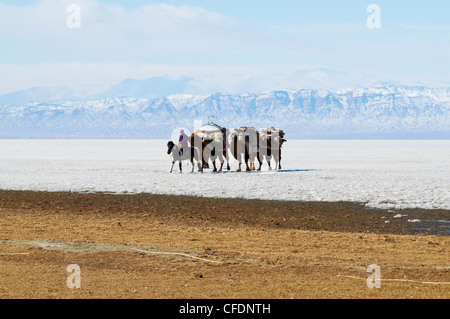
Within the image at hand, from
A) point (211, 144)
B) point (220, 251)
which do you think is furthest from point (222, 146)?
point (220, 251)

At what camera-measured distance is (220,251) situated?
12.9 m

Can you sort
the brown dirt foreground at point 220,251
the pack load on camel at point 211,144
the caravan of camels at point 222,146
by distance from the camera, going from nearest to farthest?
the brown dirt foreground at point 220,251 → the caravan of camels at point 222,146 → the pack load on camel at point 211,144

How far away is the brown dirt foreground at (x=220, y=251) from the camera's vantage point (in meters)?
9.78

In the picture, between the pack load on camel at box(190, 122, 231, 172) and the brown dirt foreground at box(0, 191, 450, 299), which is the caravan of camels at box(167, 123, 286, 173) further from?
the brown dirt foreground at box(0, 191, 450, 299)

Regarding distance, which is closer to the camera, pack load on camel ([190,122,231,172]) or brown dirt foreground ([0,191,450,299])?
brown dirt foreground ([0,191,450,299])

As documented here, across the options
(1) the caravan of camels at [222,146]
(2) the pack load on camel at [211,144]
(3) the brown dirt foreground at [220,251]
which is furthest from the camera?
(2) the pack load on camel at [211,144]

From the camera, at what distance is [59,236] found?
48.6 feet

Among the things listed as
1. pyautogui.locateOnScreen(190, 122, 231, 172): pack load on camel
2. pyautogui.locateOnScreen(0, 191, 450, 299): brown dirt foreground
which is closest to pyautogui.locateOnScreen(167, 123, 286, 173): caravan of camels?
pyautogui.locateOnScreen(190, 122, 231, 172): pack load on camel

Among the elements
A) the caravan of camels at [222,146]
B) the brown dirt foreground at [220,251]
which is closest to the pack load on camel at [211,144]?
the caravan of camels at [222,146]

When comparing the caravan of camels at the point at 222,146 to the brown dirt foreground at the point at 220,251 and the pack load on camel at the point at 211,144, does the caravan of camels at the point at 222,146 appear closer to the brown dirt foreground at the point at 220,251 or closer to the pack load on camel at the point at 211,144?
the pack load on camel at the point at 211,144

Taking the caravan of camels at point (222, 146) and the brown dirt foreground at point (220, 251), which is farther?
the caravan of camels at point (222, 146)

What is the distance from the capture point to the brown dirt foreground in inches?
385

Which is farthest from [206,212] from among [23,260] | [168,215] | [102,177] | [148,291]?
[102,177]

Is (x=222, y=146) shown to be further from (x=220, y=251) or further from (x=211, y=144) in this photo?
(x=220, y=251)
